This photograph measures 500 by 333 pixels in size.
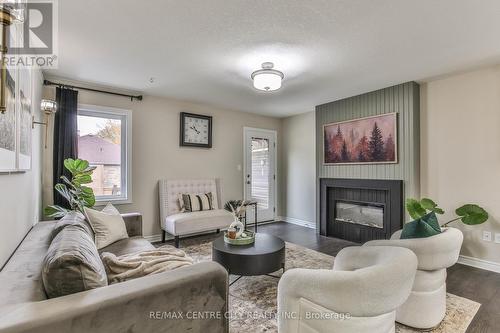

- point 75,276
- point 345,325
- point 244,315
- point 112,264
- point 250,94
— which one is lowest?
point 244,315

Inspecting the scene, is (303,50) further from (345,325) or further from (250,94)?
(345,325)

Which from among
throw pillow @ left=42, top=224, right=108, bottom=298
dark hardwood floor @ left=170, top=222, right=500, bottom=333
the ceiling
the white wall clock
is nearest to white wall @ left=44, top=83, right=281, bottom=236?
the white wall clock

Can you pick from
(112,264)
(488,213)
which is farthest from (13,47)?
(488,213)

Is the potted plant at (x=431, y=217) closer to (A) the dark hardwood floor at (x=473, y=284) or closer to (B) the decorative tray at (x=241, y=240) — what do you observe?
(A) the dark hardwood floor at (x=473, y=284)

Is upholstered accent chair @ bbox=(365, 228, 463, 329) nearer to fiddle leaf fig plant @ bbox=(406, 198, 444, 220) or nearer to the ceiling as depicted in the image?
fiddle leaf fig plant @ bbox=(406, 198, 444, 220)

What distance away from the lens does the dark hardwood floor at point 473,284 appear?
2.03m

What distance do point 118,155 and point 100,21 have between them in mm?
2340

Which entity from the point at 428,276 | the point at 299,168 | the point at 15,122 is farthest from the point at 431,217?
the point at 299,168

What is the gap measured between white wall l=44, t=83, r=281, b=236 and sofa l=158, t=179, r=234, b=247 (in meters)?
0.15

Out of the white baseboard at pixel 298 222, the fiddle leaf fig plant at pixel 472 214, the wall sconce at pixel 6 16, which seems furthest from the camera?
the white baseboard at pixel 298 222

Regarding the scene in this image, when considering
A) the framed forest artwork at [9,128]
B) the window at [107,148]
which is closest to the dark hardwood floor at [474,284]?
the window at [107,148]

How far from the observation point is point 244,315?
7.03 ft

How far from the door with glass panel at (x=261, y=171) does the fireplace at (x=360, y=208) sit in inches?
53.5

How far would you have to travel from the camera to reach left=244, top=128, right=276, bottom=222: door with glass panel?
18.0 feet
